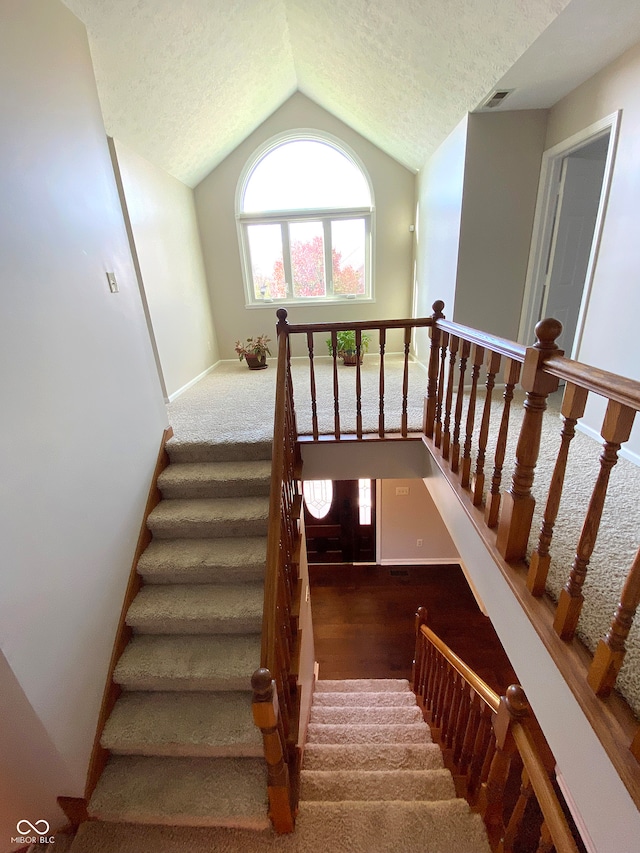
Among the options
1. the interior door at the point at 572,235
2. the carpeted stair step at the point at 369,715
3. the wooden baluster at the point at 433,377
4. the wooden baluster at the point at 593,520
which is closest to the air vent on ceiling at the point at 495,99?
the interior door at the point at 572,235

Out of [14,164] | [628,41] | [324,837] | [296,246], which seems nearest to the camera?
[14,164]

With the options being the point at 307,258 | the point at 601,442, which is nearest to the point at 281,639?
the point at 601,442

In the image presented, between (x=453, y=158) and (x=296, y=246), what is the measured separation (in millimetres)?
2386

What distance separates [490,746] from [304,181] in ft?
18.8

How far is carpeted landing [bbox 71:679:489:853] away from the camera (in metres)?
1.59

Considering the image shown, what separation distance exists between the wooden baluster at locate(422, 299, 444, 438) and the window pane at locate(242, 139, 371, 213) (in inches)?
130

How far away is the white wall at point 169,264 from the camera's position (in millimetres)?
3289

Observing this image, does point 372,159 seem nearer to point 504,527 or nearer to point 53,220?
point 53,220

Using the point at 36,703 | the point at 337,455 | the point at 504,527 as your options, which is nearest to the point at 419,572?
the point at 337,455

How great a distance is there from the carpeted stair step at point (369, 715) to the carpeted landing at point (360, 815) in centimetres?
29

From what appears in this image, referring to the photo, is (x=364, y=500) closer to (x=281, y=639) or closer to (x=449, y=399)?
(x=449, y=399)

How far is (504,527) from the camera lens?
54.4 inches

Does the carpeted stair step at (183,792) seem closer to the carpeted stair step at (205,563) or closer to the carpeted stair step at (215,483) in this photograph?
the carpeted stair step at (205,563)

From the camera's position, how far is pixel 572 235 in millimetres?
3051
